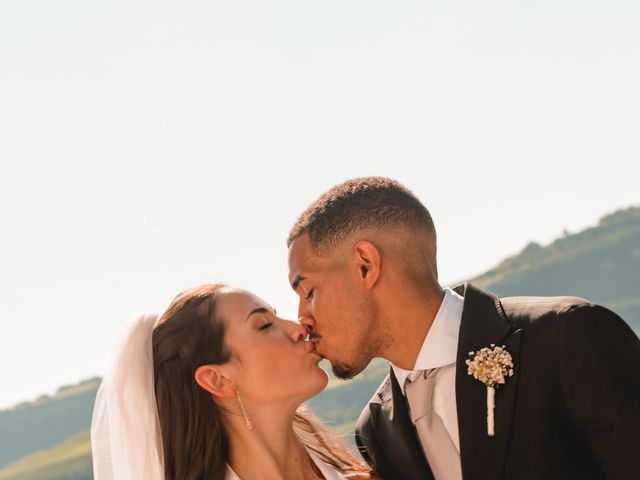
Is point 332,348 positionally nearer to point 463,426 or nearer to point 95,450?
point 463,426

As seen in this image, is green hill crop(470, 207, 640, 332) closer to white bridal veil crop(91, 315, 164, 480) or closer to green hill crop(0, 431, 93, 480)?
green hill crop(0, 431, 93, 480)

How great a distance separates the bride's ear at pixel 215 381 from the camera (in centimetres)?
601

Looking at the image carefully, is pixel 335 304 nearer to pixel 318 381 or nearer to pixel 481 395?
pixel 318 381

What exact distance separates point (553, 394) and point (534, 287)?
11525cm

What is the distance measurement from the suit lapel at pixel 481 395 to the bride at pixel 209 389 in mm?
950

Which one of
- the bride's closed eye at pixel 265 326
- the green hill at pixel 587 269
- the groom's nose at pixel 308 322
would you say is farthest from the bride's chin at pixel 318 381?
the green hill at pixel 587 269

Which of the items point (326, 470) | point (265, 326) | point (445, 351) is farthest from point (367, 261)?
point (326, 470)

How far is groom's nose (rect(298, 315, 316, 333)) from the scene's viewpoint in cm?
598

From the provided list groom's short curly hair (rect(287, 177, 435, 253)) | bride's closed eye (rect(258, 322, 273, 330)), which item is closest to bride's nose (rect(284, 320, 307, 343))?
bride's closed eye (rect(258, 322, 273, 330))

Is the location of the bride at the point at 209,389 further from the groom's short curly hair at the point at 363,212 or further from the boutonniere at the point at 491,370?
the boutonniere at the point at 491,370

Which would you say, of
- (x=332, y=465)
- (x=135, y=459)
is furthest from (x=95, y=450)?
(x=332, y=465)

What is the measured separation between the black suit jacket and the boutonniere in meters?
0.03

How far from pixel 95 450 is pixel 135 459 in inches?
17.4

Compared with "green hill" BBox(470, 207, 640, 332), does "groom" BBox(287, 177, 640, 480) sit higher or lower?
higher
